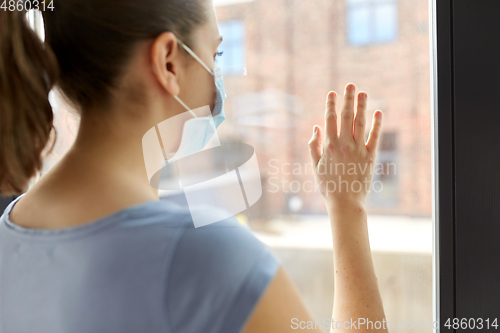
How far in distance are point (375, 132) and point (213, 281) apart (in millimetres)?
473

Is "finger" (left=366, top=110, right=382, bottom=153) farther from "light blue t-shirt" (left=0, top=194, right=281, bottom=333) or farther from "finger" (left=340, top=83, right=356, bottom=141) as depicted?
"light blue t-shirt" (left=0, top=194, right=281, bottom=333)

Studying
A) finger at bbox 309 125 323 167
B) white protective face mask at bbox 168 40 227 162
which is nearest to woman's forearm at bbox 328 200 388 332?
finger at bbox 309 125 323 167

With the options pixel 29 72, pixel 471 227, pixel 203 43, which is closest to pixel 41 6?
pixel 29 72

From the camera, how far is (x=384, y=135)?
81 centimetres

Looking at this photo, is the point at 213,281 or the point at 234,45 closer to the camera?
the point at 213,281

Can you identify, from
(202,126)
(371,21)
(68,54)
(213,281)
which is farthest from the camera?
(371,21)

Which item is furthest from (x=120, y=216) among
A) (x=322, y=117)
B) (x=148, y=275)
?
(x=322, y=117)

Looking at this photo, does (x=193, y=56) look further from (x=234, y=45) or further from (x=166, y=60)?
(x=234, y=45)

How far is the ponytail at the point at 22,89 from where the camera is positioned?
22.2 inches

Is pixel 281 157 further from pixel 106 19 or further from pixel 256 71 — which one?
pixel 106 19

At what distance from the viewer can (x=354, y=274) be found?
2.13ft

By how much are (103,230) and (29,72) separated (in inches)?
11.0

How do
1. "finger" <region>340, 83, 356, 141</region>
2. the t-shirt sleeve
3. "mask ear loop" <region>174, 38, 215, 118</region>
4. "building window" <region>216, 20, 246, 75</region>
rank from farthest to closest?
"building window" <region>216, 20, 246, 75</region>
"finger" <region>340, 83, 356, 141</region>
"mask ear loop" <region>174, 38, 215, 118</region>
the t-shirt sleeve

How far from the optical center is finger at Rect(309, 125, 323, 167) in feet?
2.57
